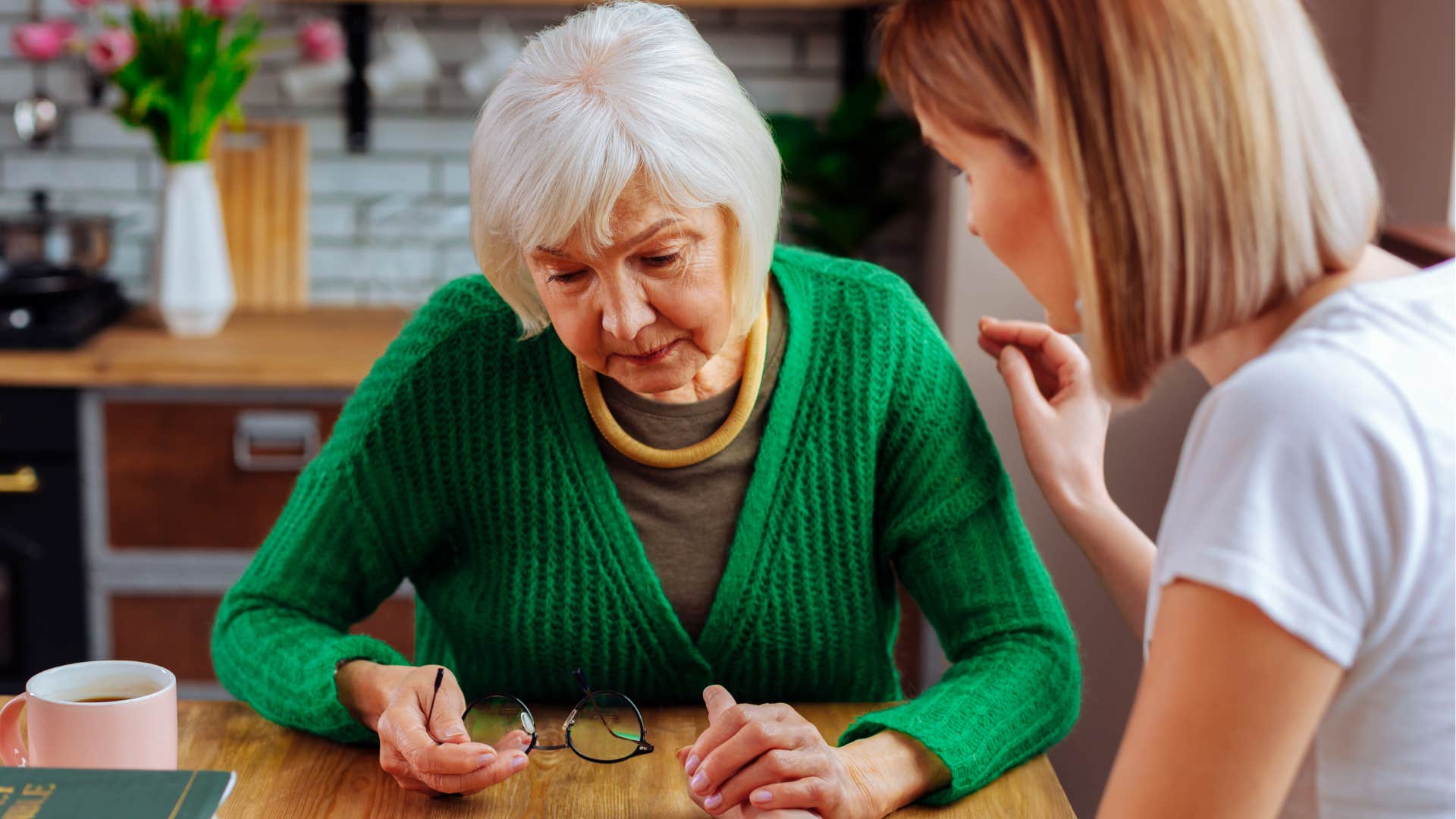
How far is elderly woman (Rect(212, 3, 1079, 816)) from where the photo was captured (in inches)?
48.6

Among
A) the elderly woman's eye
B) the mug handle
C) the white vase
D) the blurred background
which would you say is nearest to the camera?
the mug handle

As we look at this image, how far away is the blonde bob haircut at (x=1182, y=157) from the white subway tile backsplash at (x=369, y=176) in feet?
7.73

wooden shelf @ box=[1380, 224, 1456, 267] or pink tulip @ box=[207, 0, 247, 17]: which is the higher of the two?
pink tulip @ box=[207, 0, 247, 17]

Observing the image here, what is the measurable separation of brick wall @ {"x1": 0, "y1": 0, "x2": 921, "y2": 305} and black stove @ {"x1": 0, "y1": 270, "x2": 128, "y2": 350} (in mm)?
313

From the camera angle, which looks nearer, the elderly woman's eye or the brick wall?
the elderly woman's eye

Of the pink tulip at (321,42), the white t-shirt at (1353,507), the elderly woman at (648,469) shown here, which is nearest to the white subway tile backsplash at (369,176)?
the pink tulip at (321,42)

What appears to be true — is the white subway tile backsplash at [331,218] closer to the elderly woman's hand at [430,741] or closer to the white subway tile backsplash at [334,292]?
the white subway tile backsplash at [334,292]

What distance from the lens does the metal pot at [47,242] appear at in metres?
2.66

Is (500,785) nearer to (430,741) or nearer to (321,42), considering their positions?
(430,741)

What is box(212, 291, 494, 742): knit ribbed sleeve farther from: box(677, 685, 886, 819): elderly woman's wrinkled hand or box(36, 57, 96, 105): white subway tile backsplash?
box(36, 57, 96, 105): white subway tile backsplash

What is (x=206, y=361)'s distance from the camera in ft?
8.24

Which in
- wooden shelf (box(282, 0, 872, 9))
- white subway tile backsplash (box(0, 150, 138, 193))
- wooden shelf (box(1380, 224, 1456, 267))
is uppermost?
wooden shelf (box(282, 0, 872, 9))

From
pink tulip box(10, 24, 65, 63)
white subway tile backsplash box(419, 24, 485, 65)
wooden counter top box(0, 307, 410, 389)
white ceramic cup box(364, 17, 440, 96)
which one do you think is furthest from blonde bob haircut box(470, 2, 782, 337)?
pink tulip box(10, 24, 65, 63)

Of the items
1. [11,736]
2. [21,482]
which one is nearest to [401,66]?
[21,482]
